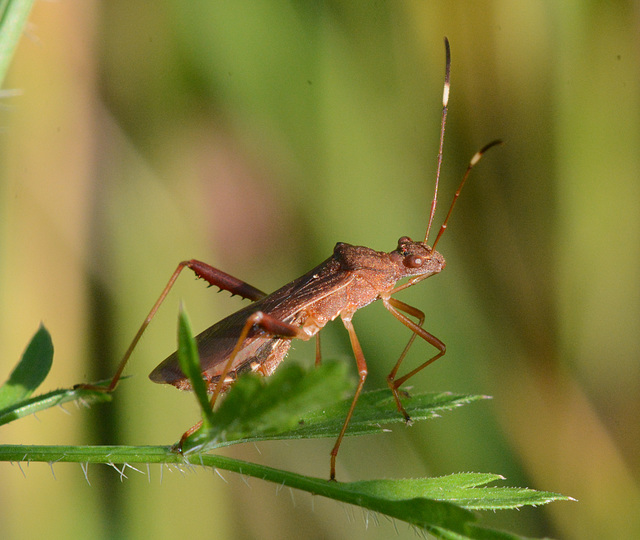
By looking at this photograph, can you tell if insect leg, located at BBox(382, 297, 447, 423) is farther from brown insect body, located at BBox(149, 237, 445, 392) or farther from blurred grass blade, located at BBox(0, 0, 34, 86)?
blurred grass blade, located at BBox(0, 0, 34, 86)

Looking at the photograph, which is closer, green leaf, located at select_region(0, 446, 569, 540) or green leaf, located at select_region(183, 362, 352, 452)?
green leaf, located at select_region(183, 362, 352, 452)

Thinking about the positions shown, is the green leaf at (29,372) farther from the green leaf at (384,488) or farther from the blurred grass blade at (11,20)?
the blurred grass blade at (11,20)

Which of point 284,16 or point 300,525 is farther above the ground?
point 284,16

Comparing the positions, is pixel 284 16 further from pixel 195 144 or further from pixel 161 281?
pixel 161 281

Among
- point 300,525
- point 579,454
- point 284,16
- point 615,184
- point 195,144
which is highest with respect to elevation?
point 284,16

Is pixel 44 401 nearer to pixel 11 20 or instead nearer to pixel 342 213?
pixel 11 20

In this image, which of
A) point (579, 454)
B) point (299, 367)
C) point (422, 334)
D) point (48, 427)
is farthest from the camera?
point (579, 454)

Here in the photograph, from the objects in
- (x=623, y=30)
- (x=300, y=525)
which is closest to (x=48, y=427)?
(x=300, y=525)

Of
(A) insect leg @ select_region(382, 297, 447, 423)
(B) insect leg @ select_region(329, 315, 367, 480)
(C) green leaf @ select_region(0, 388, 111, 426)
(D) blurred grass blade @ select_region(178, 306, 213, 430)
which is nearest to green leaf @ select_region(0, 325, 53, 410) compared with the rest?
(C) green leaf @ select_region(0, 388, 111, 426)
